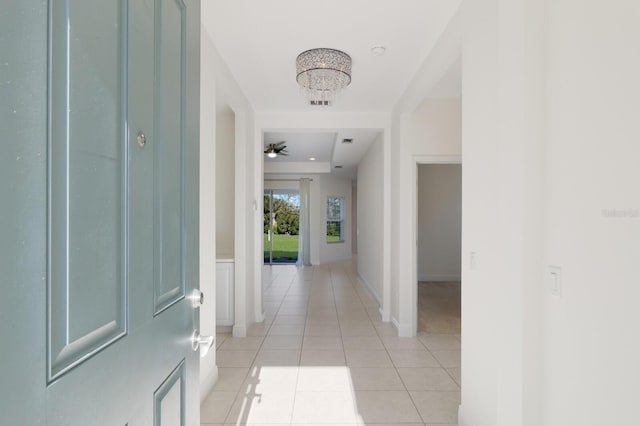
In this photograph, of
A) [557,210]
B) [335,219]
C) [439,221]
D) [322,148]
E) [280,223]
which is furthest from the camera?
[335,219]

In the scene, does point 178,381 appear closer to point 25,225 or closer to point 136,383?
point 136,383

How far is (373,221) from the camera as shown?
6062 mm

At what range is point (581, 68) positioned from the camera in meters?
1.24

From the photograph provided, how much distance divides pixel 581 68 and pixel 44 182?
159 centimetres

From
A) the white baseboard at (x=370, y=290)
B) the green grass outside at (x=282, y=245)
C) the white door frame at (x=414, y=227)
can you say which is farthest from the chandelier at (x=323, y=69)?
the green grass outside at (x=282, y=245)

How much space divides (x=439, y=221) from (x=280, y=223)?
15.1ft


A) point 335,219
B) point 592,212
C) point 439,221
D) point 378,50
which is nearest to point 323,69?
point 378,50

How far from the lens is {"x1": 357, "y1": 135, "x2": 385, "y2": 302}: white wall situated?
17.1ft

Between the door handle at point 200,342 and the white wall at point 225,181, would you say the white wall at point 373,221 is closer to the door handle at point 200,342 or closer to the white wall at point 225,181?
the white wall at point 225,181

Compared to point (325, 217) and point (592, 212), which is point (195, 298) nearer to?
point (592, 212)

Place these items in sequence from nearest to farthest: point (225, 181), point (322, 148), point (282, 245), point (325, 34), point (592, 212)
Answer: point (592, 212), point (325, 34), point (225, 181), point (322, 148), point (282, 245)

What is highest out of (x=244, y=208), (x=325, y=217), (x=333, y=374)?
(x=244, y=208)

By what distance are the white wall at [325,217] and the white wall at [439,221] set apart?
332cm

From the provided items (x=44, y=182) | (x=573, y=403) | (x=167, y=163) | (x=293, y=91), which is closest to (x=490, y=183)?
(x=573, y=403)
